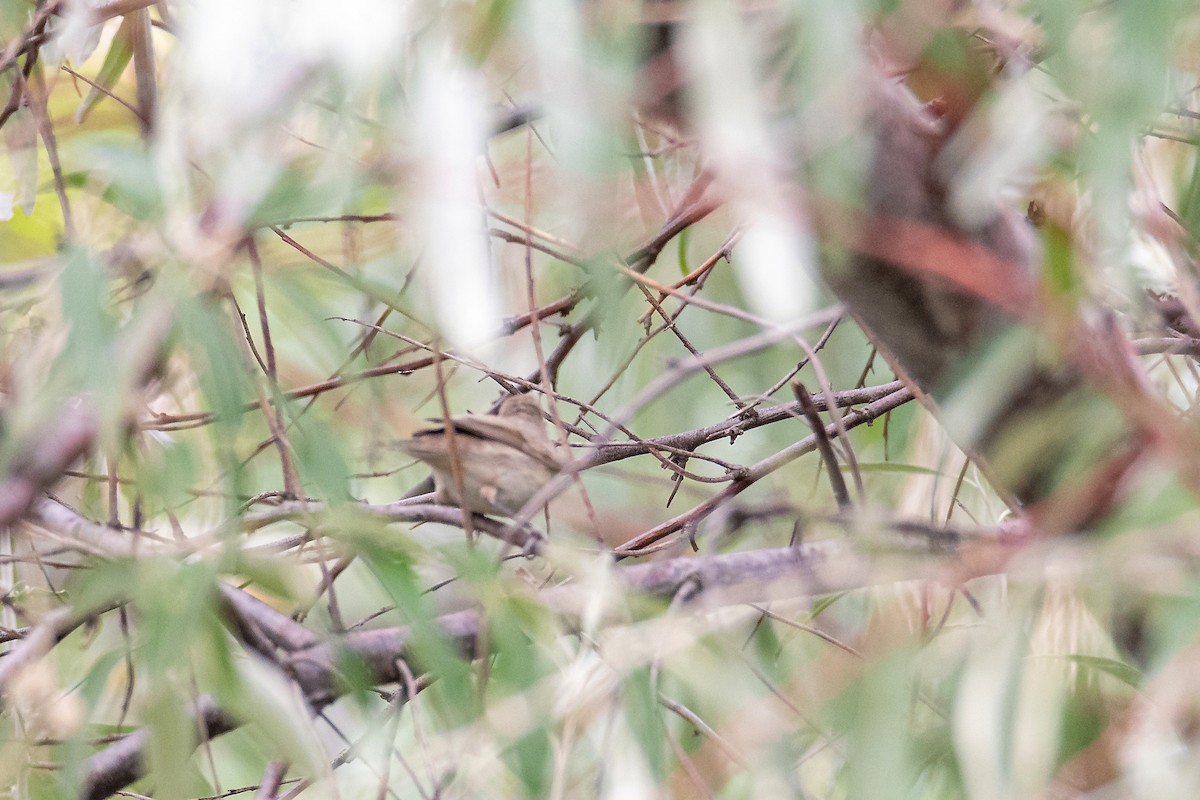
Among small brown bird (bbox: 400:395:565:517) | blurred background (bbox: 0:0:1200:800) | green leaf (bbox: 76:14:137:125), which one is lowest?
Answer: small brown bird (bbox: 400:395:565:517)

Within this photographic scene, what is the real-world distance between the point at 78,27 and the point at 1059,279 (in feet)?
2.41

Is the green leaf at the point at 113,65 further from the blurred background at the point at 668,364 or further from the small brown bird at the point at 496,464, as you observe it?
the small brown bird at the point at 496,464

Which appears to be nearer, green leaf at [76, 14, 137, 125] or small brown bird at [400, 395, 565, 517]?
green leaf at [76, 14, 137, 125]

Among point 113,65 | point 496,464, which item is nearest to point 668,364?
point 496,464

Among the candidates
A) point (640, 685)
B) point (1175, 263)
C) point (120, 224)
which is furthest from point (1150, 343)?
point (120, 224)

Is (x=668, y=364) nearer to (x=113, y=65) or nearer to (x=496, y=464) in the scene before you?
(x=496, y=464)

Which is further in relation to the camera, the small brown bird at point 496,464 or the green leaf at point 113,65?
the small brown bird at point 496,464

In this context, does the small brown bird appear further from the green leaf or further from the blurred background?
the green leaf

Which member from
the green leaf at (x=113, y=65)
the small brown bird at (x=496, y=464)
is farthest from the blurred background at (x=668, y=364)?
the small brown bird at (x=496, y=464)

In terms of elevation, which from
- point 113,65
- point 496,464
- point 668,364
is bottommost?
point 496,464

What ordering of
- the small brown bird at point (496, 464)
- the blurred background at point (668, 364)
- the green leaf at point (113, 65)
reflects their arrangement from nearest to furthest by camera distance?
1. the blurred background at point (668, 364)
2. the green leaf at point (113, 65)
3. the small brown bird at point (496, 464)

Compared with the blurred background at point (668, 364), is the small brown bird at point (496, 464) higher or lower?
lower

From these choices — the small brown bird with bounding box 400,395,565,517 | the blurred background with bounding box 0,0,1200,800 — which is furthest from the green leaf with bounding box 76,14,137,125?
the small brown bird with bounding box 400,395,565,517

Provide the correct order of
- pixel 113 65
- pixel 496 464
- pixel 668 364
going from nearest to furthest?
1. pixel 668 364
2. pixel 113 65
3. pixel 496 464
